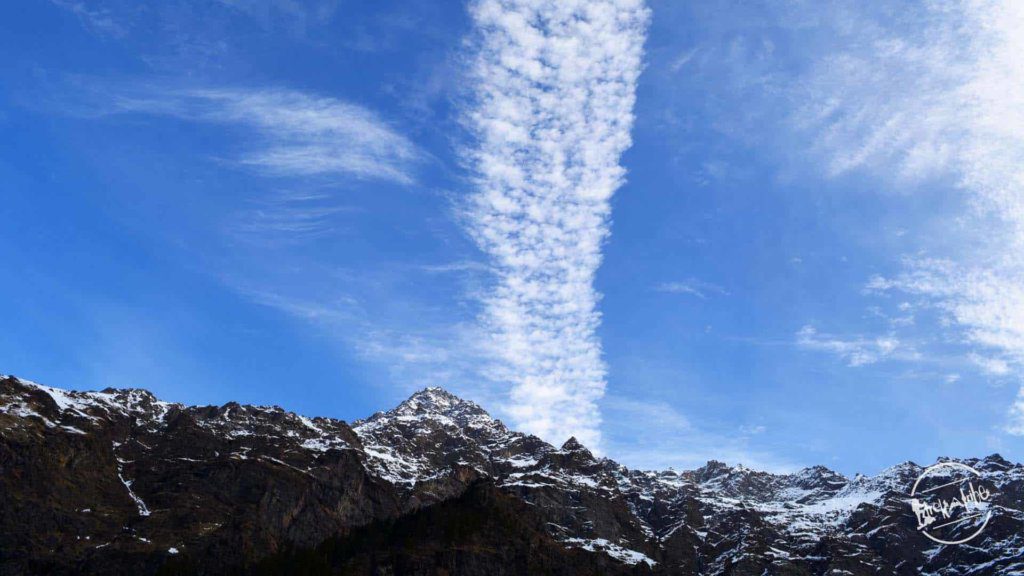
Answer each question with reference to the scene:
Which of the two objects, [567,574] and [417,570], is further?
[567,574]

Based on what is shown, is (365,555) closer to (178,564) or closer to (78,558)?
(178,564)

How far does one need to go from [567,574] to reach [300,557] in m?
63.8

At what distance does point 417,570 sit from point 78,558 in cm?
9055

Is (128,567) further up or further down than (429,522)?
further down

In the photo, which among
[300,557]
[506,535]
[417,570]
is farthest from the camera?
[506,535]

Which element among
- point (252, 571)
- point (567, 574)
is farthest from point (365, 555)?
point (567, 574)

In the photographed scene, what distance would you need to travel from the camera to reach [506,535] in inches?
→ 7751

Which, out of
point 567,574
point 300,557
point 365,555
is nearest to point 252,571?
point 300,557

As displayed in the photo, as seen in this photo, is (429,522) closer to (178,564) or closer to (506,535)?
(506,535)

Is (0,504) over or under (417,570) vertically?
over

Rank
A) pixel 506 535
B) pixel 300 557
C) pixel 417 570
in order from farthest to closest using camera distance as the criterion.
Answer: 1. pixel 506 535
2. pixel 300 557
3. pixel 417 570

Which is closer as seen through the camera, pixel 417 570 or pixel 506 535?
pixel 417 570

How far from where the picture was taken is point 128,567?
19850 centimetres

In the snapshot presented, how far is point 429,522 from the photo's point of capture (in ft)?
642
